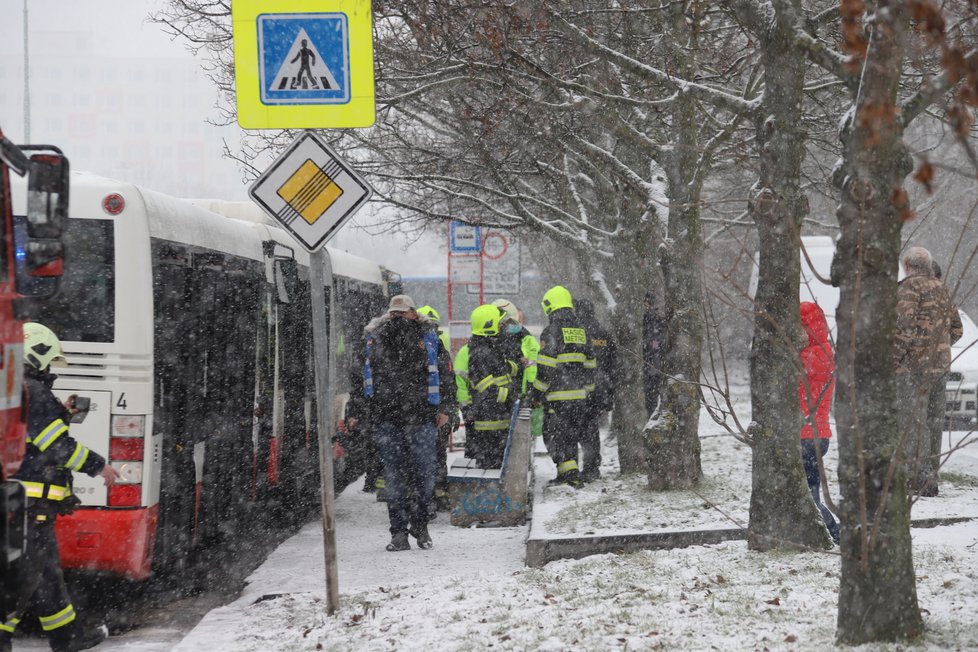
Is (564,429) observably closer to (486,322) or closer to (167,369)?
(486,322)

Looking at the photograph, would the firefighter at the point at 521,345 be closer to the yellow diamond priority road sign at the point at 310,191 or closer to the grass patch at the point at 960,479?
the grass patch at the point at 960,479

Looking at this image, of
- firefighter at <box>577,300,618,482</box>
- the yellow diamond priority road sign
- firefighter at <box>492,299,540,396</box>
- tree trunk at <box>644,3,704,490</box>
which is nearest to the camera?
the yellow diamond priority road sign

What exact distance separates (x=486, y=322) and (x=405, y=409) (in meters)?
1.84

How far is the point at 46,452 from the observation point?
19.7 ft

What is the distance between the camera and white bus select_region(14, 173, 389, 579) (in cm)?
723

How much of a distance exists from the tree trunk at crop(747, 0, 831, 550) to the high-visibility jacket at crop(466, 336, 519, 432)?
4.05m

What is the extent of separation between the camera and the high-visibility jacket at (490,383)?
11.1m

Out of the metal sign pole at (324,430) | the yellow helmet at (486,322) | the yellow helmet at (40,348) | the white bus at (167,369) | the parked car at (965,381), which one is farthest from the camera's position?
the parked car at (965,381)

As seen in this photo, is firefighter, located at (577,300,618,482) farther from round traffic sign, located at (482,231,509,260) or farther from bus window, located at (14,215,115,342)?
bus window, located at (14,215,115,342)

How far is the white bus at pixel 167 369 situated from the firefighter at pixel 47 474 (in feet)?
1.53

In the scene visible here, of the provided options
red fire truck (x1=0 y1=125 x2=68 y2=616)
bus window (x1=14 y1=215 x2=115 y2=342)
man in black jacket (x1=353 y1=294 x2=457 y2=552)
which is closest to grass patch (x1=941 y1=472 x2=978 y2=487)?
man in black jacket (x1=353 y1=294 x2=457 y2=552)

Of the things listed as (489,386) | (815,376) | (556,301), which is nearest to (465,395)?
(489,386)

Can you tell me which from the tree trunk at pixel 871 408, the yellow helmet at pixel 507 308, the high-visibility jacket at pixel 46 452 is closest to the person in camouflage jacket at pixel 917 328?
the tree trunk at pixel 871 408

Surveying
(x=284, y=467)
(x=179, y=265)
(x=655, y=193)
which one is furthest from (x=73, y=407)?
(x=655, y=193)
